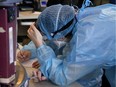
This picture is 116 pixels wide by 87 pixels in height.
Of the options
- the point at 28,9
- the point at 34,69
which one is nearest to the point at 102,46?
the point at 34,69

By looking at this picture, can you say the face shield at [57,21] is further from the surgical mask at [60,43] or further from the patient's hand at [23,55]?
the patient's hand at [23,55]

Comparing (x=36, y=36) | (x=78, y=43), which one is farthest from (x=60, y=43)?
(x=78, y=43)

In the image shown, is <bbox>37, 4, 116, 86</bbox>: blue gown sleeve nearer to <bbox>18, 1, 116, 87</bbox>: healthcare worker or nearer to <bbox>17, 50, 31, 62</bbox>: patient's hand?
<bbox>18, 1, 116, 87</bbox>: healthcare worker

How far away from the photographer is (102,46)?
37.9 inches

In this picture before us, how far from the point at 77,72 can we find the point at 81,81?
0.17 meters

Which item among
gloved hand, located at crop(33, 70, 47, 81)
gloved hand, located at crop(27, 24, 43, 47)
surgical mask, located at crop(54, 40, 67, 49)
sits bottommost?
gloved hand, located at crop(33, 70, 47, 81)

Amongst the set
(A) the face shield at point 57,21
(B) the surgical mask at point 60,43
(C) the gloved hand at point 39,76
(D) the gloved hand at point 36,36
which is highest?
(A) the face shield at point 57,21

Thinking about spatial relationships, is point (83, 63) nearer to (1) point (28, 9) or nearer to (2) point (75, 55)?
(2) point (75, 55)

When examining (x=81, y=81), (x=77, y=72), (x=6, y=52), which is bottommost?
(x=81, y=81)

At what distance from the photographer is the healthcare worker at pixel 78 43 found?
968 mm

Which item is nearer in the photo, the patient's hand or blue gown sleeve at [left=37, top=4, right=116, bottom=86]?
blue gown sleeve at [left=37, top=4, right=116, bottom=86]

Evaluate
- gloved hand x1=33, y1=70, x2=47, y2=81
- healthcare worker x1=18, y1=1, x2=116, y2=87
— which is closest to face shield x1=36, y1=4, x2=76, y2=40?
healthcare worker x1=18, y1=1, x2=116, y2=87

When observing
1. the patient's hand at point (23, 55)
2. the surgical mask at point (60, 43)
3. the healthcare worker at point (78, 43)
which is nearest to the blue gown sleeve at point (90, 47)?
the healthcare worker at point (78, 43)

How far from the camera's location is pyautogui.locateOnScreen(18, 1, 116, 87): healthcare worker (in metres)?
0.97
